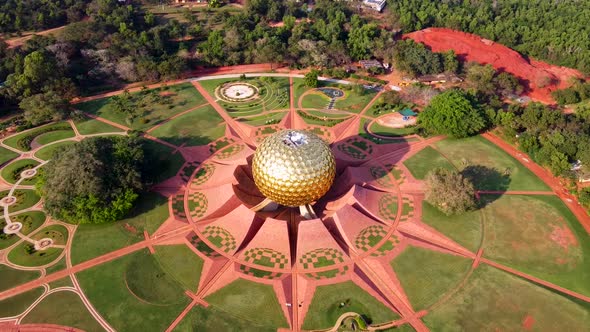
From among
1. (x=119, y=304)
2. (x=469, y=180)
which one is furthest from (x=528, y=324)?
(x=119, y=304)

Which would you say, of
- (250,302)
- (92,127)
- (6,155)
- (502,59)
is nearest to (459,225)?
(250,302)

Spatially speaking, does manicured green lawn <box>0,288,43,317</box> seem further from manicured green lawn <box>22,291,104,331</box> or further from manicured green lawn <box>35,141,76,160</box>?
manicured green lawn <box>35,141,76,160</box>

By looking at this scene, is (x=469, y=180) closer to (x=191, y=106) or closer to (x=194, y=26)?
(x=191, y=106)

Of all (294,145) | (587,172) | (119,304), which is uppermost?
(294,145)

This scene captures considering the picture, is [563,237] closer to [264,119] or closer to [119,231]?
[264,119]

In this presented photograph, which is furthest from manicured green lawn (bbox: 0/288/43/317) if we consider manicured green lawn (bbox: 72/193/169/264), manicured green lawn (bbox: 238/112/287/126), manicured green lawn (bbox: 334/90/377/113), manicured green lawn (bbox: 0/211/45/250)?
manicured green lawn (bbox: 334/90/377/113)

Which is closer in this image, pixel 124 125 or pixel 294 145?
pixel 294 145

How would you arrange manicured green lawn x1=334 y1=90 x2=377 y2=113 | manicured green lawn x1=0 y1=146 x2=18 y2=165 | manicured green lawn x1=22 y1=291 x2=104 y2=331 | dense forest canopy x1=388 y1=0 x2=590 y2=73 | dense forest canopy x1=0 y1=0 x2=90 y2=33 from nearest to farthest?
manicured green lawn x1=22 y1=291 x2=104 y2=331, manicured green lawn x1=0 y1=146 x2=18 y2=165, manicured green lawn x1=334 y1=90 x2=377 y2=113, dense forest canopy x1=388 y1=0 x2=590 y2=73, dense forest canopy x1=0 y1=0 x2=90 y2=33
